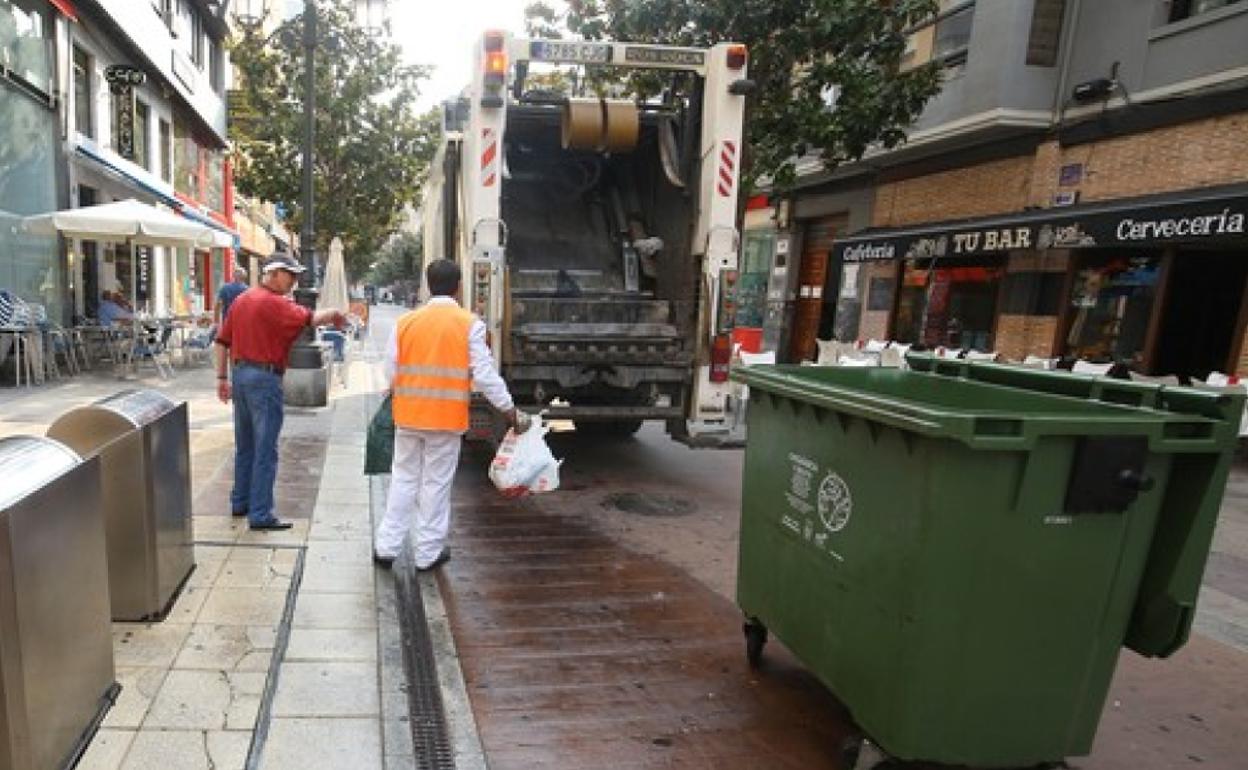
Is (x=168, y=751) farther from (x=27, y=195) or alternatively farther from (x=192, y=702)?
(x=27, y=195)

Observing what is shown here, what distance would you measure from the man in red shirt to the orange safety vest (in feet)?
2.47

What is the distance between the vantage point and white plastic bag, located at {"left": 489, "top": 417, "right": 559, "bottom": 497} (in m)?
4.52

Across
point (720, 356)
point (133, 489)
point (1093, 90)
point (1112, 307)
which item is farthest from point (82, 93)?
point (1112, 307)

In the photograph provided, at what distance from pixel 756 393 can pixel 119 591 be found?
283 centimetres

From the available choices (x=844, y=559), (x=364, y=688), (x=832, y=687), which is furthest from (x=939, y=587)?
(x=364, y=688)

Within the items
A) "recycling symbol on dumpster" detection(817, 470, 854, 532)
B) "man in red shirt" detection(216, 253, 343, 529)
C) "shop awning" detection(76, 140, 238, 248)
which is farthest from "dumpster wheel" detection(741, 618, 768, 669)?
"shop awning" detection(76, 140, 238, 248)

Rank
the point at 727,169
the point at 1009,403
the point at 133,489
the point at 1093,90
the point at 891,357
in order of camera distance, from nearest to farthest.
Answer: the point at 1009,403
the point at 133,489
the point at 727,169
the point at 1093,90
the point at 891,357

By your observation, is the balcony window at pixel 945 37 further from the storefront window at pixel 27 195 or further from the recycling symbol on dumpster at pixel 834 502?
the storefront window at pixel 27 195

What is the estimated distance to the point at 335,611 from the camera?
12.6 ft

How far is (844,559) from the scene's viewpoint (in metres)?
2.79

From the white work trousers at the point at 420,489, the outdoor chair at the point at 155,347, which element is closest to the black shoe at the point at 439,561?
the white work trousers at the point at 420,489

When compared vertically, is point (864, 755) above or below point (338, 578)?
above

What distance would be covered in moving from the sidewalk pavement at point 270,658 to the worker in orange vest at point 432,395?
1.38 feet

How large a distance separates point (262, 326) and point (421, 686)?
7.70 ft
